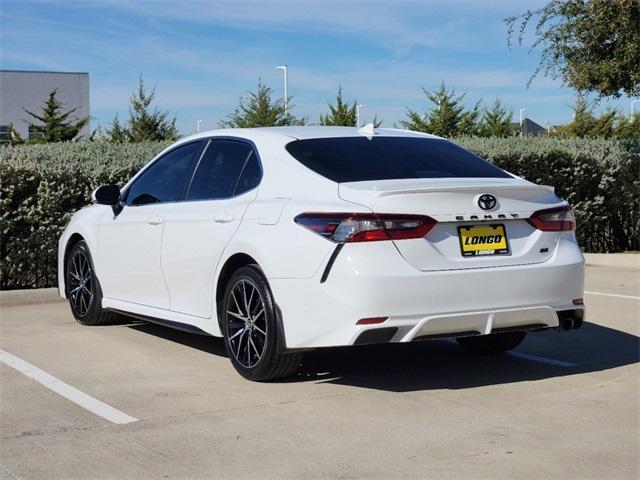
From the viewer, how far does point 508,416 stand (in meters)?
5.50

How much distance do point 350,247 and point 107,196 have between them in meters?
3.16

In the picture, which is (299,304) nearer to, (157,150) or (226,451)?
(226,451)

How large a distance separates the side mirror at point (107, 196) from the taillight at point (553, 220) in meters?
3.62

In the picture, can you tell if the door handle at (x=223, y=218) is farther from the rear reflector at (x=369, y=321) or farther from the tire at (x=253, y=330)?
the rear reflector at (x=369, y=321)

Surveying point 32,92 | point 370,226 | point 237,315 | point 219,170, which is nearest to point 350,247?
point 370,226

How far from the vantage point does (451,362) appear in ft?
23.2

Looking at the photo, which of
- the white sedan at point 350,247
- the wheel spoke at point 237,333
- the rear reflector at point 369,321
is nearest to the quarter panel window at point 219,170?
the white sedan at point 350,247

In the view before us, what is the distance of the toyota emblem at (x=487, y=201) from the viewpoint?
19.5ft

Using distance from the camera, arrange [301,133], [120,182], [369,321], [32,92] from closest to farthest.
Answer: [369,321] < [301,133] < [120,182] < [32,92]

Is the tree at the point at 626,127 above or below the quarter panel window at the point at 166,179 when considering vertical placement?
above

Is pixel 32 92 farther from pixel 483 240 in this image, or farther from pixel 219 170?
pixel 483 240

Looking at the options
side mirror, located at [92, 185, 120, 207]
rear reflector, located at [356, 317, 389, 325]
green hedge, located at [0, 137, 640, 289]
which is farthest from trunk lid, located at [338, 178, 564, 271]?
green hedge, located at [0, 137, 640, 289]

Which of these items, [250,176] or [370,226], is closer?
[370,226]

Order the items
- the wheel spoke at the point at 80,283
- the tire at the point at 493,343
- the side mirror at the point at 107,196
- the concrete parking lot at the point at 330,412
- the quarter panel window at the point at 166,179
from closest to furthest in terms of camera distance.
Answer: the concrete parking lot at the point at 330,412, the tire at the point at 493,343, the quarter panel window at the point at 166,179, the side mirror at the point at 107,196, the wheel spoke at the point at 80,283
